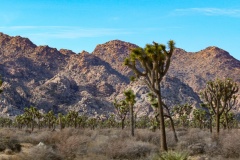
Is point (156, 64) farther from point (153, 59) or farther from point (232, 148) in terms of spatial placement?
point (232, 148)

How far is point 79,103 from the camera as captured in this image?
185625mm

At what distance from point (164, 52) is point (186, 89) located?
18005 cm

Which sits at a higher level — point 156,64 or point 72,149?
point 156,64

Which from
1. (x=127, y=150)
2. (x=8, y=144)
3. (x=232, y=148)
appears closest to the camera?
(x=232, y=148)

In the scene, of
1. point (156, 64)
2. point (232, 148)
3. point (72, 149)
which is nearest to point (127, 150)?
point (72, 149)

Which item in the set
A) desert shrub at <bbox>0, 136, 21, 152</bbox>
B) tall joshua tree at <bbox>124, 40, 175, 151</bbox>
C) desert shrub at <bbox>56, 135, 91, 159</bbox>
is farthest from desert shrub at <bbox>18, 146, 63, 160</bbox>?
tall joshua tree at <bbox>124, 40, 175, 151</bbox>

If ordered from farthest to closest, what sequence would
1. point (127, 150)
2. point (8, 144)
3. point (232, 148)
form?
1. point (8, 144)
2. point (127, 150)
3. point (232, 148)

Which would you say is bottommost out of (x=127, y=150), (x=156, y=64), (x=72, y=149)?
(x=127, y=150)

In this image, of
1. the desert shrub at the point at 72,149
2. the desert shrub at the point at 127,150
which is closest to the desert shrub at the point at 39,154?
the desert shrub at the point at 72,149

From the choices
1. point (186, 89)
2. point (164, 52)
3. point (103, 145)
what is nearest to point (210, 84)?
point (164, 52)

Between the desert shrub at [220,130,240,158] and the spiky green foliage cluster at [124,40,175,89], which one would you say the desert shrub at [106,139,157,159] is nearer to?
the spiky green foliage cluster at [124,40,175,89]

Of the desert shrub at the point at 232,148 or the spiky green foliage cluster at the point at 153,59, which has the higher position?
the spiky green foliage cluster at the point at 153,59

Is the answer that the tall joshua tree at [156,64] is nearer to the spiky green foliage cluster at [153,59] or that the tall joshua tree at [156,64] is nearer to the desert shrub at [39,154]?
the spiky green foliage cluster at [153,59]

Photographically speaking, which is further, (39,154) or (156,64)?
(156,64)
